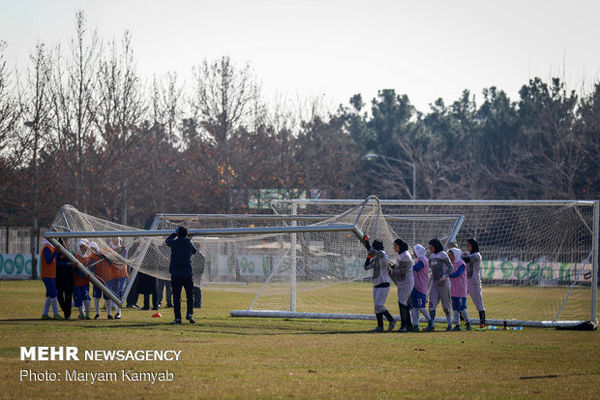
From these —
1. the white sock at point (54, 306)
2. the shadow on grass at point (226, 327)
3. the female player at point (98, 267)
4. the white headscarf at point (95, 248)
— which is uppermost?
the white headscarf at point (95, 248)

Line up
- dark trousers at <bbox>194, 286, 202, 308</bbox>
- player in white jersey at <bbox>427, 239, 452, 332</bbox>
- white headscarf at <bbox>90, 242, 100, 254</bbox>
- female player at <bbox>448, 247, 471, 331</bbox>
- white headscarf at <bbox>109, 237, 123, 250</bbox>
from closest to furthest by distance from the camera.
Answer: player in white jersey at <bbox>427, 239, 452, 332</bbox> → female player at <bbox>448, 247, 471, 331</bbox> → white headscarf at <bbox>90, 242, 100, 254</bbox> → white headscarf at <bbox>109, 237, 123, 250</bbox> → dark trousers at <bbox>194, 286, 202, 308</bbox>

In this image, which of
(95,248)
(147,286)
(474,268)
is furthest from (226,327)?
(147,286)

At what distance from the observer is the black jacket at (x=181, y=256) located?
1770 centimetres

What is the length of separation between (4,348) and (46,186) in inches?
1397

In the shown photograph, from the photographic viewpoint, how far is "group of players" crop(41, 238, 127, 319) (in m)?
18.9

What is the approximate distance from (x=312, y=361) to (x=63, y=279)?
8.75 metres

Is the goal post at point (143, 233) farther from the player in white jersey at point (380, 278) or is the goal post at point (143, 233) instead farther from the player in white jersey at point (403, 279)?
the player in white jersey at point (403, 279)

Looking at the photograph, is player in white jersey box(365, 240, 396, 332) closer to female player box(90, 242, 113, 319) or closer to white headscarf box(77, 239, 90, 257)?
female player box(90, 242, 113, 319)

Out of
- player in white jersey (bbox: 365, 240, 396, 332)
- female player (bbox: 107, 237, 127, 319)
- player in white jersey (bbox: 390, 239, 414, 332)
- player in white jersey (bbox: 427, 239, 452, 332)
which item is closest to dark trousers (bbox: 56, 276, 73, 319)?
female player (bbox: 107, 237, 127, 319)

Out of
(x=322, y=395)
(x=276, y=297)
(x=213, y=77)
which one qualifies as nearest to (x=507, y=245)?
(x=276, y=297)

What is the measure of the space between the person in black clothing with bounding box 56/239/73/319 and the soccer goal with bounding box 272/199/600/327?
5.87 meters

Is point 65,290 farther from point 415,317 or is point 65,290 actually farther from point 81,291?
point 415,317

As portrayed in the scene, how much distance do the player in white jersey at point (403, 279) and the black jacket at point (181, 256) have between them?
13.6ft

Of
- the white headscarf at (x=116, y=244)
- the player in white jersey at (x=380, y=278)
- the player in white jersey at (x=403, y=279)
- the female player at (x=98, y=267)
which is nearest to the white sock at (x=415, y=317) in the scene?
the player in white jersey at (x=403, y=279)
